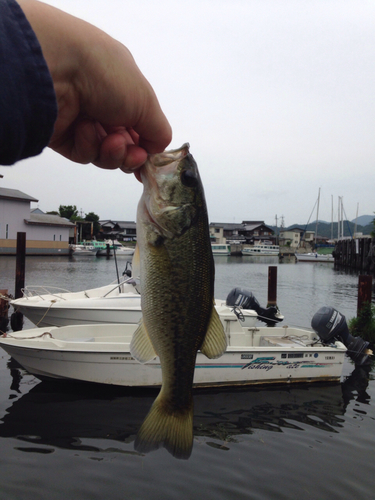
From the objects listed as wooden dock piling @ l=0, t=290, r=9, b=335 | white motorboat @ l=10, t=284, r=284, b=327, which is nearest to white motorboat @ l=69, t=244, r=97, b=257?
wooden dock piling @ l=0, t=290, r=9, b=335

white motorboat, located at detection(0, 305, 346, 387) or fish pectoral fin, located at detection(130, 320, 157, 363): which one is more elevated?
fish pectoral fin, located at detection(130, 320, 157, 363)

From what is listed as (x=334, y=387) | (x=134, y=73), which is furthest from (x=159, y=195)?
(x=334, y=387)

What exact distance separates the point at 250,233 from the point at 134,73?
103820 mm

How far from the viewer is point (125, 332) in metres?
9.72

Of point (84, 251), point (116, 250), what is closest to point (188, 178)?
point (116, 250)

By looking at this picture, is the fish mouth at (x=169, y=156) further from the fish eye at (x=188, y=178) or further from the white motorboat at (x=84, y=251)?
the white motorboat at (x=84, y=251)

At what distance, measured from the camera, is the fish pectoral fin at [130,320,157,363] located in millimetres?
2254

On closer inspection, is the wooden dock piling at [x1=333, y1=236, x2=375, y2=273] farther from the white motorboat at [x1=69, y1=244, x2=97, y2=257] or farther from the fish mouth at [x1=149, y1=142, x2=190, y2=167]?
the fish mouth at [x1=149, y1=142, x2=190, y2=167]

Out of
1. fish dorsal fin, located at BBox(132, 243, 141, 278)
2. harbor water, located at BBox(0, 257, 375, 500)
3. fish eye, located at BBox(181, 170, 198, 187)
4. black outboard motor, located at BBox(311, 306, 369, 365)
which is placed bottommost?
harbor water, located at BBox(0, 257, 375, 500)

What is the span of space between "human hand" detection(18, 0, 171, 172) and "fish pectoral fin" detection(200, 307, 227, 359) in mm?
1031

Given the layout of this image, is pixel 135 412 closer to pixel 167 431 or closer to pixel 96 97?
pixel 167 431

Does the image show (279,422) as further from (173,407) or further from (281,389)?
(173,407)

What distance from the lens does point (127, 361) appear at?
8.38 metres

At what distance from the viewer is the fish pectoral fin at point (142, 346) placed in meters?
2.25
